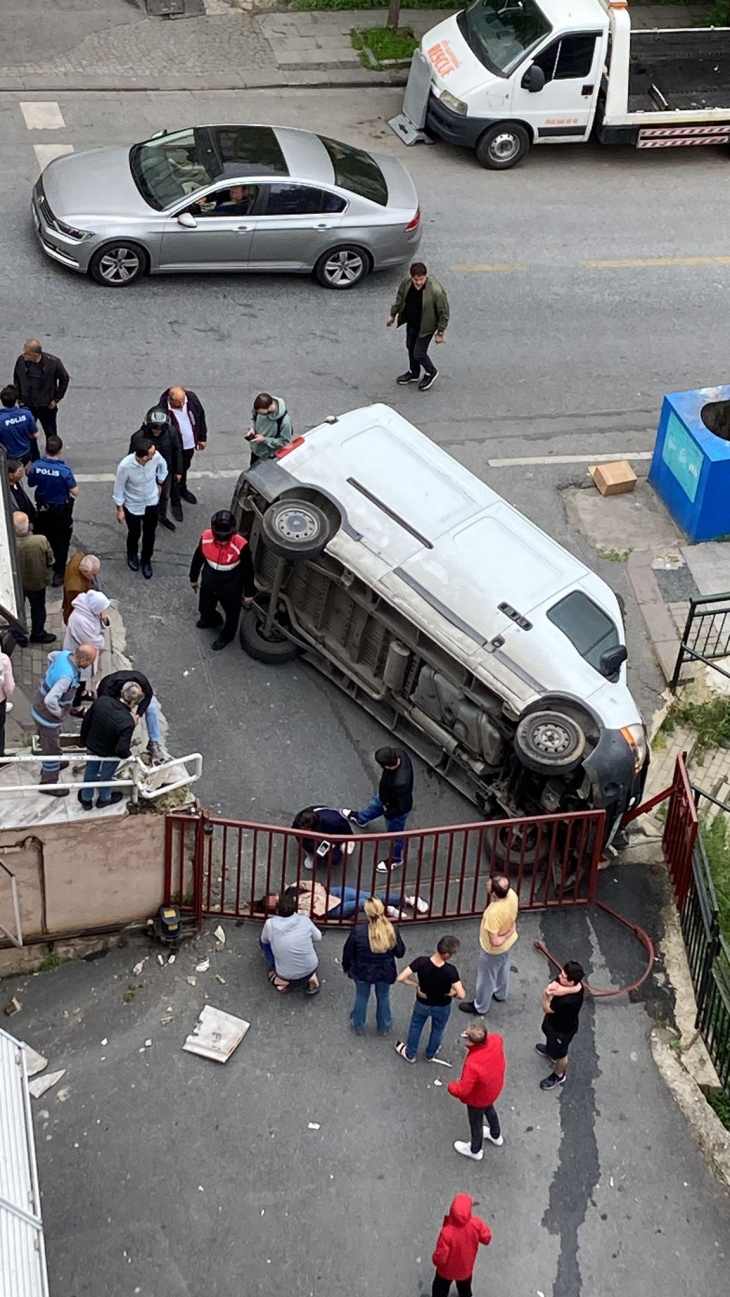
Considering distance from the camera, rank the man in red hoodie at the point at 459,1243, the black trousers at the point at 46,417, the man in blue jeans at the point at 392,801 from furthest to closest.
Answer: the black trousers at the point at 46,417, the man in blue jeans at the point at 392,801, the man in red hoodie at the point at 459,1243

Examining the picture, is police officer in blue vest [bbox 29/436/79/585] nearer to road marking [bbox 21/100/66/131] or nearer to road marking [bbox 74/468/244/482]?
road marking [bbox 74/468/244/482]

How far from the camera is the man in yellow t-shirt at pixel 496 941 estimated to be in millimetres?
10000

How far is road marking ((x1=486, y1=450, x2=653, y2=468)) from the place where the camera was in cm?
1527

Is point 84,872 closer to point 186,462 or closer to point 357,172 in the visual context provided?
point 186,462

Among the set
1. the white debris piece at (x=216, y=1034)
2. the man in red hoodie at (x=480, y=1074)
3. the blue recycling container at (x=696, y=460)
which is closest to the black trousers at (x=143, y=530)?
the white debris piece at (x=216, y=1034)

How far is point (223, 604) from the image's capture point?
12.6 metres

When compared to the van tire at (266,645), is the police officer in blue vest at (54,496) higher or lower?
higher

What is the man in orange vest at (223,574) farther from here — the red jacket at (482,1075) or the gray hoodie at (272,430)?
the red jacket at (482,1075)

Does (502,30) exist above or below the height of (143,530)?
above

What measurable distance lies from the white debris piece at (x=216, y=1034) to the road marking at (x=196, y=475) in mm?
5651

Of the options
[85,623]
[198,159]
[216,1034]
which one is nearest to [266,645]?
[85,623]

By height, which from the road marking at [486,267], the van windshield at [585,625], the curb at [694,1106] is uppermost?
the van windshield at [585,625]

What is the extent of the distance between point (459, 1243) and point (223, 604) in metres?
5.75

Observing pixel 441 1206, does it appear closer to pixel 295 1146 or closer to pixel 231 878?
pixel 295 1146
